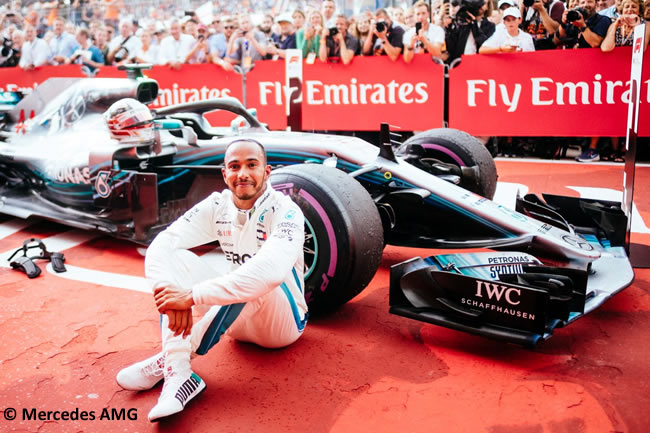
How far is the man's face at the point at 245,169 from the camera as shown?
Result: 2.87 metres

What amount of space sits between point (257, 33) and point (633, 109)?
24.4 feet

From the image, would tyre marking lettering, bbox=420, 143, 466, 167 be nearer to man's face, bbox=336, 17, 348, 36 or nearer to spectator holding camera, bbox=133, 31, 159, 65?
man's face, bbox=336, 17, 348, 36

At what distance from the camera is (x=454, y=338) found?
11.0 feet

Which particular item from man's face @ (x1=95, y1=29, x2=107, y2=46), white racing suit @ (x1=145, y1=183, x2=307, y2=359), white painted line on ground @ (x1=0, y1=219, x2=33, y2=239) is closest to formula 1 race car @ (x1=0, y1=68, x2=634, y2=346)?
white painted line on ground @ (x1=0, y1=219, x2=33, y2=239)

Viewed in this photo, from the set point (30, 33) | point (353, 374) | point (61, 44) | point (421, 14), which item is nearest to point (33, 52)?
point (30, 33)

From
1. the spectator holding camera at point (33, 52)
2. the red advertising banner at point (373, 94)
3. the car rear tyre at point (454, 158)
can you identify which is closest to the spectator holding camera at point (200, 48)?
the red advertising banner at point (373, 94)

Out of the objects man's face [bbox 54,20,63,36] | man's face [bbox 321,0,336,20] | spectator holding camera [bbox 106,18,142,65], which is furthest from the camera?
man's face [bbox 54,20,63,36]

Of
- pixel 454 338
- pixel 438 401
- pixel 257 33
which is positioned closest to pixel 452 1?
pixel 257 33

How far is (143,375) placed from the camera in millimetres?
2832

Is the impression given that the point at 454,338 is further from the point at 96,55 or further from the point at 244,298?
the point at 96,55

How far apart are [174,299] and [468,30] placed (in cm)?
761

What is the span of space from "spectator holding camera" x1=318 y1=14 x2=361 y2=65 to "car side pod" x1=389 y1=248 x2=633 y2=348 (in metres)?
6.68

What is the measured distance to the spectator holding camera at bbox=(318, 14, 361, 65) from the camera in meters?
9.55

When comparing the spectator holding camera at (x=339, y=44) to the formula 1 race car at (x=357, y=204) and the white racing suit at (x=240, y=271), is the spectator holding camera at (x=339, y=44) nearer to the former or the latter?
the formula 1 race car at (x=357, y=204)
